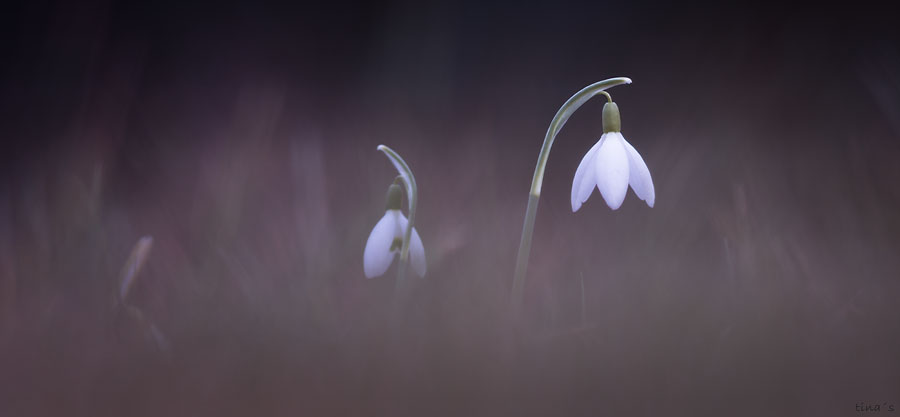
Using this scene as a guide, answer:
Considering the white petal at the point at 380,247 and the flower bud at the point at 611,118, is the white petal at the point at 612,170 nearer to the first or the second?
the flower bud at the point at 611,118

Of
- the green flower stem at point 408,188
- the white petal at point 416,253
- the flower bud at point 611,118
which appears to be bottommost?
the white petal at point 416,253

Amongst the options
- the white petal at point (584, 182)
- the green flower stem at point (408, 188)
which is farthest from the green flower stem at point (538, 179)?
the green flower stem at point (408, 188)

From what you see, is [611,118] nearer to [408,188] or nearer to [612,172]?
[612,172]

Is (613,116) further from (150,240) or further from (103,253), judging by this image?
(103,253)

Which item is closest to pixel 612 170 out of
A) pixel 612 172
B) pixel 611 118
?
pixel 612 172

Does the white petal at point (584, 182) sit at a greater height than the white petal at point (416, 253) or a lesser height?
greater

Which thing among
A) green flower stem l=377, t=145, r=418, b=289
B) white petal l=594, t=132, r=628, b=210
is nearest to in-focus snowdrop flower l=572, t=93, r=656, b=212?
white petal l=594, t=132, r=628, b=210

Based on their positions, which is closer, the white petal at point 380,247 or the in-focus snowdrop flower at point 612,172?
the in-focus snowdrop flower at point 612,172
